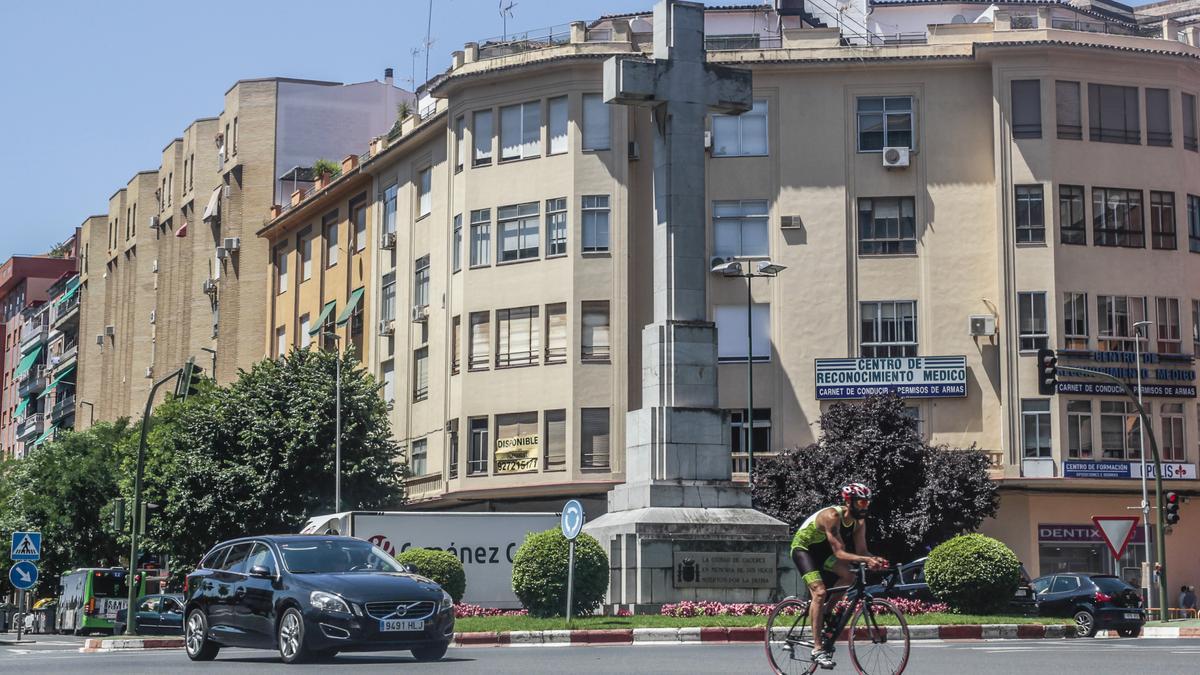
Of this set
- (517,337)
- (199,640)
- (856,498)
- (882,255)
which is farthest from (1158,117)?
(856,498)

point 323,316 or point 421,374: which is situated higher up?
point 323,316

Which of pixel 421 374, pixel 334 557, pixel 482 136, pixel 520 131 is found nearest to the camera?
pixel 334 557

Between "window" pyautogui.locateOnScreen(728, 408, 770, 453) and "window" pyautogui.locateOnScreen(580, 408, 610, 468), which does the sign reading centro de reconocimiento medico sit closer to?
"window" pyautogui.locateOnScreen(728, 408, 770, 453)

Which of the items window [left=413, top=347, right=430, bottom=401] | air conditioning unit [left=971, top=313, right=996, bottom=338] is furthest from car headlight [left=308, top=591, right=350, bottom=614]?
window [left=413, top=347, right=430, bottom=401]

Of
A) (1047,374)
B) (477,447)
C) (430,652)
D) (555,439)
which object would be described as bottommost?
(430,652)

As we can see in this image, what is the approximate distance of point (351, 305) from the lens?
64312 mm

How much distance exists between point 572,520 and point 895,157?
2925 centimetres

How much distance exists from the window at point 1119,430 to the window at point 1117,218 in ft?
15.4

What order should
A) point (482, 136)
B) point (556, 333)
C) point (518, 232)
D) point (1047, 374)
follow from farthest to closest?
point (482, 136), point (518, 232), point (556, 333), point (1047, 374)

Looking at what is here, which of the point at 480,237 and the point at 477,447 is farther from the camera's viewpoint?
the point at 480,237

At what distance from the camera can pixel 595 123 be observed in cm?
5281

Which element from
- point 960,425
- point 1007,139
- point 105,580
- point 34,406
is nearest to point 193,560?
point 105,580

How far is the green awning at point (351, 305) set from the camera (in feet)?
210

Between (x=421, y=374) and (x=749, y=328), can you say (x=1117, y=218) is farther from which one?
(x=421, y=374)
